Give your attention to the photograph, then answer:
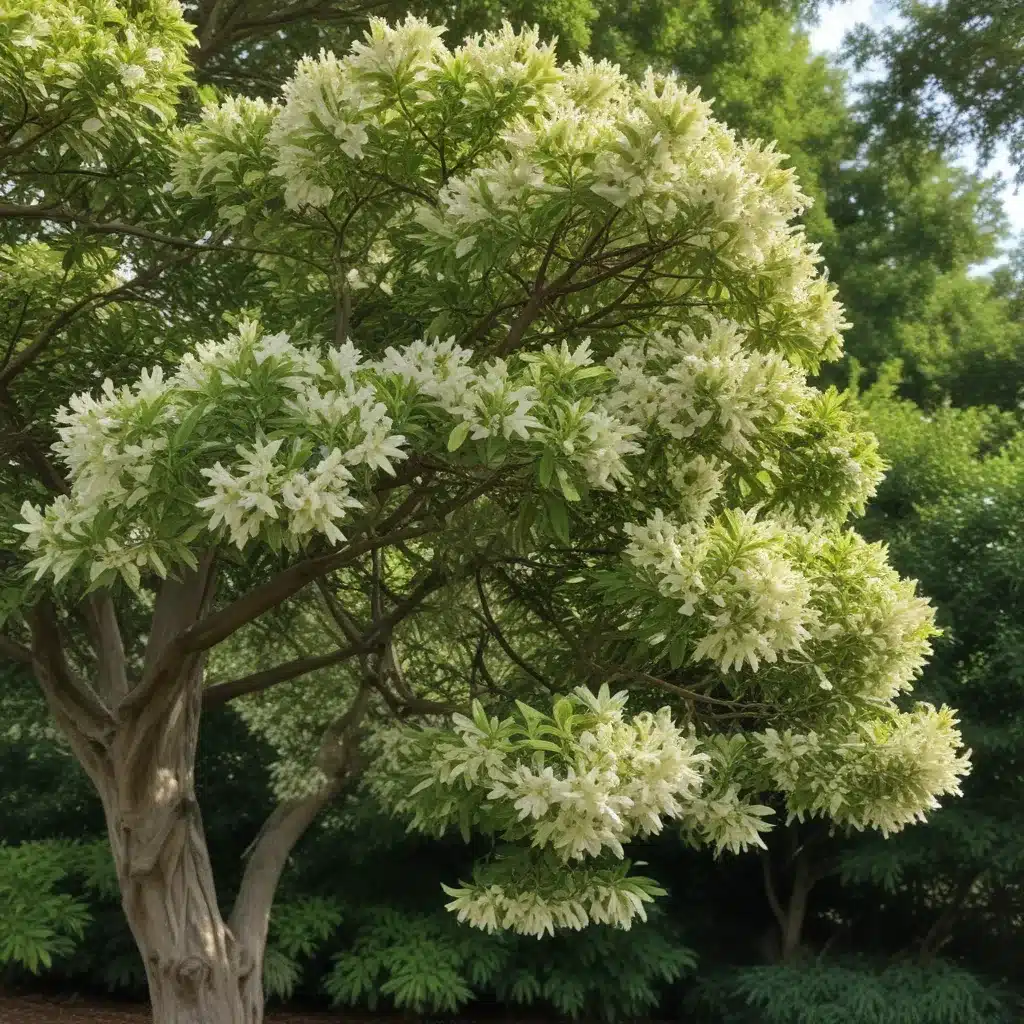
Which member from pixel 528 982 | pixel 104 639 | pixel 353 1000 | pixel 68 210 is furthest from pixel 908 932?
pixel 68 210

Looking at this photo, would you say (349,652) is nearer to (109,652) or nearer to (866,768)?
(109,652)

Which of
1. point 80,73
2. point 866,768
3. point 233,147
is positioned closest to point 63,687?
point 233,147

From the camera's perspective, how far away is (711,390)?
3.38 meters

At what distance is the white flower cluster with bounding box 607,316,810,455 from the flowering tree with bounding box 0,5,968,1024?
0.01 meters

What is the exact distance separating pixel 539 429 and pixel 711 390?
660 millimetres

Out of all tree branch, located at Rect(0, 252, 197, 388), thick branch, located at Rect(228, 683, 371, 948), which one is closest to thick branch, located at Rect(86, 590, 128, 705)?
thick branch, located at Rect(228, 683, 371, 948)

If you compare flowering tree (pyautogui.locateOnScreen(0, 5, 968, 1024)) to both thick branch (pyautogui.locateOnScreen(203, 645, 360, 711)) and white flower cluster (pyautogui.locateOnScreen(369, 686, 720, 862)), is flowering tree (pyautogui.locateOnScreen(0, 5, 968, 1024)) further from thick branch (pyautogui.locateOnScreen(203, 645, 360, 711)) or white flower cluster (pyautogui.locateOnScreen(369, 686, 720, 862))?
thick branch (pyautogui.locateOnScreen(203, 645, 360, 711))

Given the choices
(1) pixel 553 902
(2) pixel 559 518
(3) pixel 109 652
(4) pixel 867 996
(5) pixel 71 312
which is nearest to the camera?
(2) pixel 559 518

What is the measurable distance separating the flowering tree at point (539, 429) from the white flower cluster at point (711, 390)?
0.03ft

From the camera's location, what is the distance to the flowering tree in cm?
288

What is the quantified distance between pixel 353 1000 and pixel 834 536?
20.0 ft

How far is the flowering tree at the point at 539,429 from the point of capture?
9.43 feet

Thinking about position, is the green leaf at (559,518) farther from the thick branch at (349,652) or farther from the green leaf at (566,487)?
the thick branch at (349,652)

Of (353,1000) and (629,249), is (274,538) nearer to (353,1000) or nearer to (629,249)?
(629,249)
